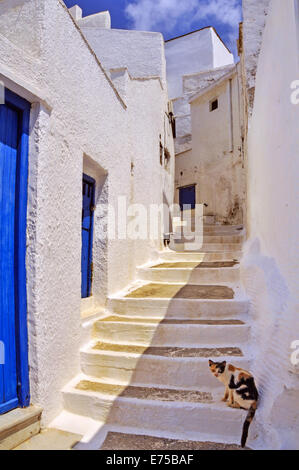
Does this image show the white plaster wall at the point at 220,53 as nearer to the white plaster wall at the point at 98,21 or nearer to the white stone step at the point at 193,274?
the white plaster wall at the point at 98,21

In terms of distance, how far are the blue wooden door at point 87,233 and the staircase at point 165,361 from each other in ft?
1.37

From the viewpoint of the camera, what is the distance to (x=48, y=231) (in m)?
2.91

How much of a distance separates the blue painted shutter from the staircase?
25.6 inches

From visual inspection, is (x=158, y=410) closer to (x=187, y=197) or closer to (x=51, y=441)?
(x=51, y=441)

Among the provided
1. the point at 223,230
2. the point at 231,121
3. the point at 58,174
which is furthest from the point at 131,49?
the point at 58,174

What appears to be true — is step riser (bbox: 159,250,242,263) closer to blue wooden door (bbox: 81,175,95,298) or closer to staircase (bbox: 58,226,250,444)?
staircase (bbox: 58,226,250,444)

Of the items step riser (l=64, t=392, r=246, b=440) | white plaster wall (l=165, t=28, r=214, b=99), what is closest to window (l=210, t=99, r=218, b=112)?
white plaster wall (l=165, t=28, r=214, b=99)

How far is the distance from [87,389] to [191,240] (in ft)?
17.7

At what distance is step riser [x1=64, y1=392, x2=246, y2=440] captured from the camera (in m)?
2.68

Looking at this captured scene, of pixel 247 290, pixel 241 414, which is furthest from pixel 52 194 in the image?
pixel 247 290

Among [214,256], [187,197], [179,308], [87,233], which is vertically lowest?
[179,308]

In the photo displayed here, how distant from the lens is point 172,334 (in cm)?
365

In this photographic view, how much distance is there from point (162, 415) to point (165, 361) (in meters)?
0.54
